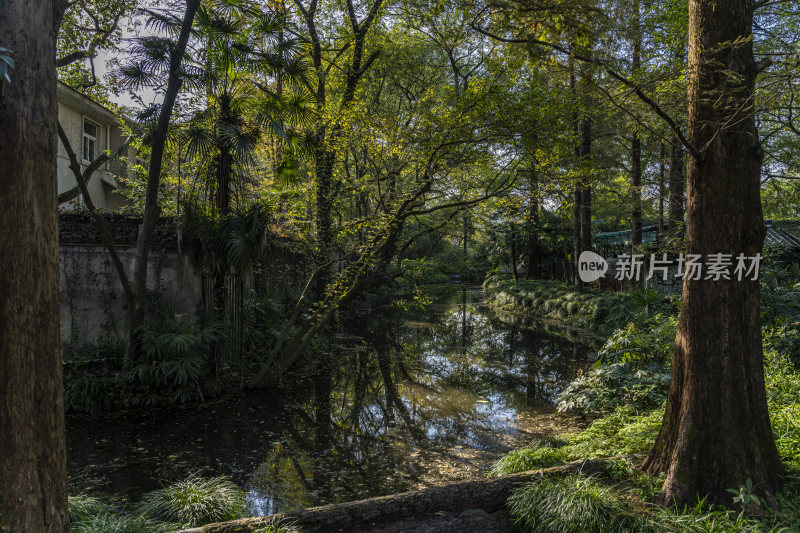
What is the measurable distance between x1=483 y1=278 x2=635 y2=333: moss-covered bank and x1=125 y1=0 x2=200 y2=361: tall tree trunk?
1029 centimetres

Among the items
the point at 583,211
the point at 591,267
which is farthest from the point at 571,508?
the point at 591,267

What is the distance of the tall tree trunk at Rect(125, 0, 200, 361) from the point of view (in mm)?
7297

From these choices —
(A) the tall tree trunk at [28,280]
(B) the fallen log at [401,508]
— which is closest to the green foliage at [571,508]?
(B) the fallen log at [401,508]

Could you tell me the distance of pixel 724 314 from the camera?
3.81m

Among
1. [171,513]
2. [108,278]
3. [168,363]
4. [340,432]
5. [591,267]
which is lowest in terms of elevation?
[340,432]

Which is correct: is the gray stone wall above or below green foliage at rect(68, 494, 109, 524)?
A: above

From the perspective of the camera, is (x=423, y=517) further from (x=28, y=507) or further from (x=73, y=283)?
(x=73, y=283)

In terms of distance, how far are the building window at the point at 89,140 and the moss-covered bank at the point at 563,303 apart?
1804cm

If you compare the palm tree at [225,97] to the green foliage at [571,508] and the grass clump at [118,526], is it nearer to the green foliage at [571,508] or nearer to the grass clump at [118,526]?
the grass clump at [118,526]

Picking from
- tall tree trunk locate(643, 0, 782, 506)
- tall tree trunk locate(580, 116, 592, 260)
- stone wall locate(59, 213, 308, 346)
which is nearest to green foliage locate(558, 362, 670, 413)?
tall tree trunk locate(643, 0, 782, 506)

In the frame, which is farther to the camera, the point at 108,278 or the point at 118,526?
the point at 108,278

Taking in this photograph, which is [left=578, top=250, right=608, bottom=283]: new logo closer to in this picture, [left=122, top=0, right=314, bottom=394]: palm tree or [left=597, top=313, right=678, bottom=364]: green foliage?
[left=597, top=313, right=678, bottom=364]: green foliage

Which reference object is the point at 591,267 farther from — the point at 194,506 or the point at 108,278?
the point at 194,506

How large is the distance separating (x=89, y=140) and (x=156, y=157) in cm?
1237
